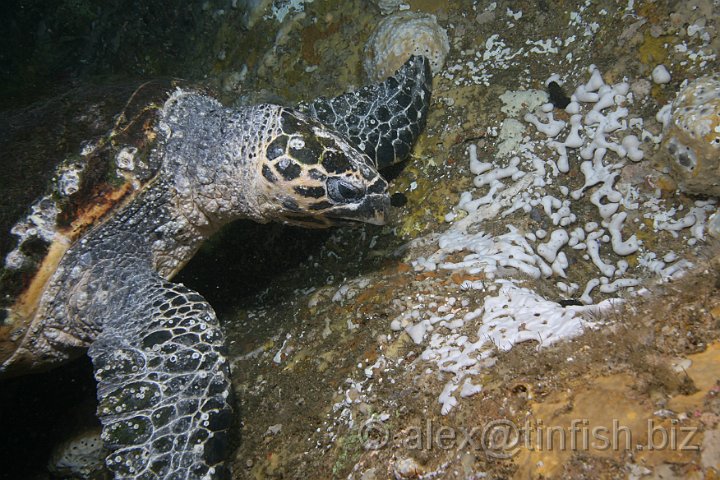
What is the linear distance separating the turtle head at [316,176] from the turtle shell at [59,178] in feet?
2.78

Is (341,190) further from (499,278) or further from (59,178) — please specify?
(59,178)

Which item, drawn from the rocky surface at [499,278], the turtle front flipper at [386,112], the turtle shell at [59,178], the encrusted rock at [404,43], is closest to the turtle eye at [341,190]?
the rocky surface at [499,278]

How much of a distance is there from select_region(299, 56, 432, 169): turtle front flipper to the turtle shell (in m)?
1.27

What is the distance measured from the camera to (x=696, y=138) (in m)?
2.34

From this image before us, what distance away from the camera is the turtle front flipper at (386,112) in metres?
3.31

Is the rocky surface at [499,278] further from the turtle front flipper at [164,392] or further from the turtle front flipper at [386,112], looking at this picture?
the turtle front flipper at [164,392]

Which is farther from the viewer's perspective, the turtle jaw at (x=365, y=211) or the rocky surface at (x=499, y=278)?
the turtle jaw at (x=365, y=211)

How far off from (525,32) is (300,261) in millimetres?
2593

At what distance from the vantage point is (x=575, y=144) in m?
2.92

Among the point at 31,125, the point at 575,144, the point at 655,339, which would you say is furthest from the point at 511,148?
the point at 31,125

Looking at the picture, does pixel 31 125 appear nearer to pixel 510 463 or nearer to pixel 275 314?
pixel 275 314

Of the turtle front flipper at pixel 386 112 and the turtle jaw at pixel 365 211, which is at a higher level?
the turtle front flipper at pixel 386 112

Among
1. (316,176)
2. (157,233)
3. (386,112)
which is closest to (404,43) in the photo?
(386,112)

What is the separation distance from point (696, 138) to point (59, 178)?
3.66 meters
